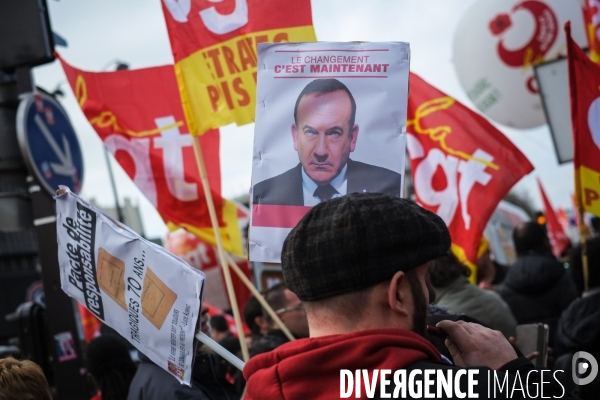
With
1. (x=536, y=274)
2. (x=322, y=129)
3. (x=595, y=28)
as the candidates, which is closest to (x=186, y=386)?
(x=322, y=129)

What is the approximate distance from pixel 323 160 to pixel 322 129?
0.13 metres

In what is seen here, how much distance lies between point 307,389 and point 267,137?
187cm

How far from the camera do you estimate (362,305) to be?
1772 millimetres

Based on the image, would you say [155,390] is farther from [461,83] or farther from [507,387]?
[461,83]

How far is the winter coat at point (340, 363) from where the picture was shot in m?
1.66

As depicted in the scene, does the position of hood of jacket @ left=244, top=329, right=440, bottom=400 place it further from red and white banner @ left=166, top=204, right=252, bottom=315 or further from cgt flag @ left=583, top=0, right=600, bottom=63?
red and white banner @ left=166, top=204, right=252, bottom=315

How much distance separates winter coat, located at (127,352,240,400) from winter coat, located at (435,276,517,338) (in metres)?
1.40

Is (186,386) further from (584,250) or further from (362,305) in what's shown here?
(584,250)

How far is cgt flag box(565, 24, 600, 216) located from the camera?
4637 mm

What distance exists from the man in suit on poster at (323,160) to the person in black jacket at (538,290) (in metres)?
3.00

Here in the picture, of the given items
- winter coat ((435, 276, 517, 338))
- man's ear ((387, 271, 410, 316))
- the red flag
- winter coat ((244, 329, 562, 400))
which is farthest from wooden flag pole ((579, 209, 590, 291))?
the red flag

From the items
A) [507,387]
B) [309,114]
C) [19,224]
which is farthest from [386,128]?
[19,224]

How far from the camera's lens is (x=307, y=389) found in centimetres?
171

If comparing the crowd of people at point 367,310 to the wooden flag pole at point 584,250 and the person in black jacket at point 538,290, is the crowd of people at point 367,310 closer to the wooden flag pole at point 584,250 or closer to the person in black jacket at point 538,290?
the wooden flag pole at point 584,250
